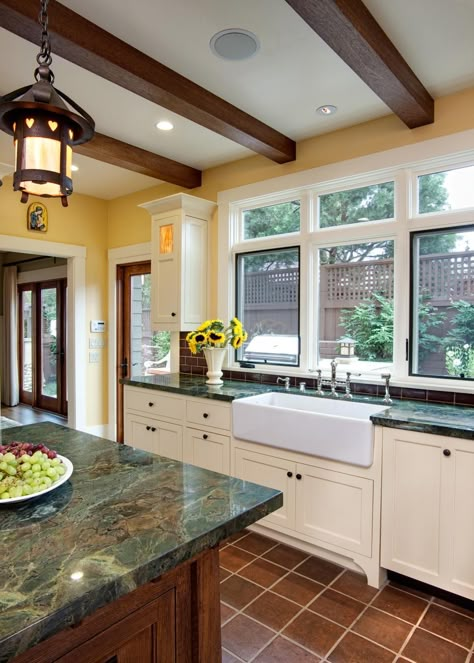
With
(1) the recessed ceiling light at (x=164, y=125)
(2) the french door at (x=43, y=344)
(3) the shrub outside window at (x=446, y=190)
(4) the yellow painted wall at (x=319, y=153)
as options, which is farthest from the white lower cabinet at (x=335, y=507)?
(2) the french door at (x=43, y=344)

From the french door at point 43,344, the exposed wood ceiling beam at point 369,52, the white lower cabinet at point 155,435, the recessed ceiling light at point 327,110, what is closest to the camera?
the exposed wood ceiling beam at point 369,52

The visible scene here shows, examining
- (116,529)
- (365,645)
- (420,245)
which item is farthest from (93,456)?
(420,245)

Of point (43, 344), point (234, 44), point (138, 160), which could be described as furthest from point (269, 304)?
point (43, 344)

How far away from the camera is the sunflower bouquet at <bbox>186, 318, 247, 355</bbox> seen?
3615 mm

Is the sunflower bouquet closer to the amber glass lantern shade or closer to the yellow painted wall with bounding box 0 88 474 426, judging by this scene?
the yellow painted wall with bounding box 0 88 474 426

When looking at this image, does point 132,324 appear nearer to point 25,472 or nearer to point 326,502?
point 326,502

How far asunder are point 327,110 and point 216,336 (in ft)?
6.06

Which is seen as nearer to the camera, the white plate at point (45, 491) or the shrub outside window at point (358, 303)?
the white plate at point (45, 491)

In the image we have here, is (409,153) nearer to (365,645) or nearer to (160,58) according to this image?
(160,58)

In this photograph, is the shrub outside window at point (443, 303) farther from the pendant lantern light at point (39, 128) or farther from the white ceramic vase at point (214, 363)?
the pendant lantern light at point (39, 128)

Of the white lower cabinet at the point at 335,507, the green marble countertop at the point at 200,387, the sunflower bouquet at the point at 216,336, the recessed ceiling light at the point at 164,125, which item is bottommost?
the white lower cabinet at the point at 335,507

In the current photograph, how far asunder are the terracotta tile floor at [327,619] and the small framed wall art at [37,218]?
377cm

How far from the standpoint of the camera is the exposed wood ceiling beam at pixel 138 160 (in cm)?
343

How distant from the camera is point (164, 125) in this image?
326 centimetres
